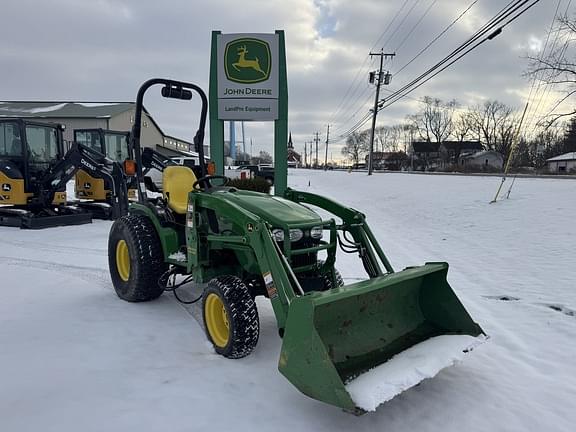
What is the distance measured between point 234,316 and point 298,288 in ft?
1.86

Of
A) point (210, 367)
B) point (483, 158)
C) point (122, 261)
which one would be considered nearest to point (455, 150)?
point (483, 158)

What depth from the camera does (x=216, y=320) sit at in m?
3.55

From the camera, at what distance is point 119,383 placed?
2988mm

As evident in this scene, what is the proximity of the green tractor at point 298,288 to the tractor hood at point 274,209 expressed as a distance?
0.01m

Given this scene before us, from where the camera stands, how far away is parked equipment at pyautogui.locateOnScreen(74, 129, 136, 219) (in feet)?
38.4

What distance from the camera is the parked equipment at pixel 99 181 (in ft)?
38.4

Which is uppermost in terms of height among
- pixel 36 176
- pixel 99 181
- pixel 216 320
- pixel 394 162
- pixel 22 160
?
pixel 394 162

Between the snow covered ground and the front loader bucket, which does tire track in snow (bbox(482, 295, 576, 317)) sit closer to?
the snow covered ground

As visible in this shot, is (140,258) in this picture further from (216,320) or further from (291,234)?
(291,234)

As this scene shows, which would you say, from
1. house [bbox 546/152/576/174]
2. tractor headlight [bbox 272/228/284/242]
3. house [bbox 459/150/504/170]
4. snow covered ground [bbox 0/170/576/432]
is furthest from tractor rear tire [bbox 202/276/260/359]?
house [bbox 459/150/504/170]

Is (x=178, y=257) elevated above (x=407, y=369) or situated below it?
above

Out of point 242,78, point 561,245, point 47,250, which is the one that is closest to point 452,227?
point 561,245

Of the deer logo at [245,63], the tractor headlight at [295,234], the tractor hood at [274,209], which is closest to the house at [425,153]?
the deer logo at [245,63]

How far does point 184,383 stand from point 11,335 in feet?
6.09
